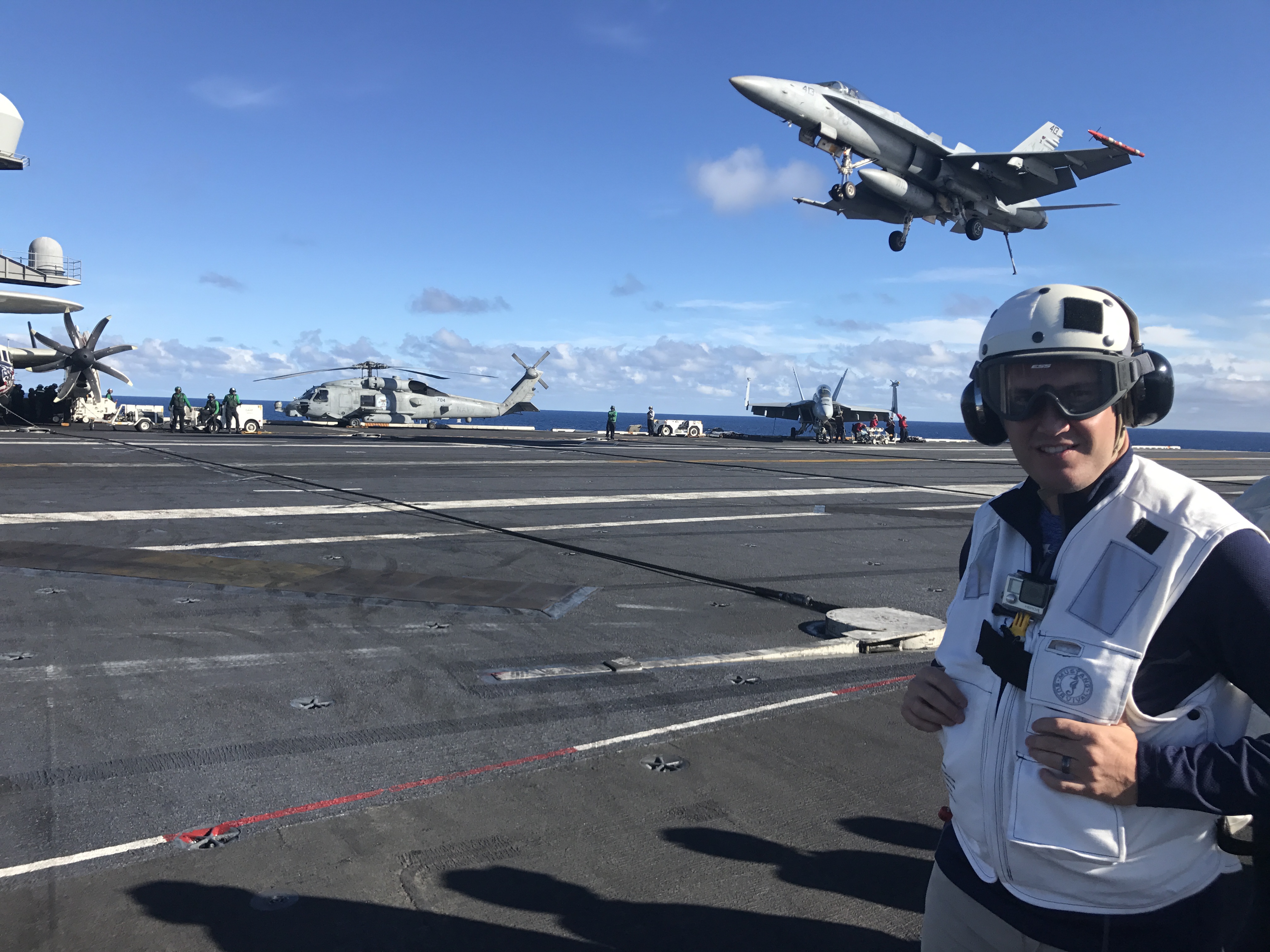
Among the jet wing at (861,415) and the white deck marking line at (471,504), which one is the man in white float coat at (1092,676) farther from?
the jet wing at (861,415)

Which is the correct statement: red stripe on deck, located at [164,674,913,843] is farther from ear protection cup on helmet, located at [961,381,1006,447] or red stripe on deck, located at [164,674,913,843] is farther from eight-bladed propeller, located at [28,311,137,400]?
eight-bladed propeller, located at [28,311,137,400]

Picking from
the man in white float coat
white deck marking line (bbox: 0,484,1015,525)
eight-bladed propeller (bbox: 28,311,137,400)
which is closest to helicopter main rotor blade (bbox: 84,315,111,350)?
eight-bladed propeller (bbox: 28,311,137,400)

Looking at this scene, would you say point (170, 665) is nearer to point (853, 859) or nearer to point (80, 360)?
point (853, 859)

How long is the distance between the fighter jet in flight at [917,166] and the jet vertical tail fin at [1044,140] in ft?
0.24

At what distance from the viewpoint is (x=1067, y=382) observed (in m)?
2.00

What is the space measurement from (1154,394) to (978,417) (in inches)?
18.5

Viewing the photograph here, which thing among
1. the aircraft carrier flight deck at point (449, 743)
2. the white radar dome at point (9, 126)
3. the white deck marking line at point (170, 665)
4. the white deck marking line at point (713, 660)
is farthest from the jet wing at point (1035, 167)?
the white radar dome at point (9, 126)

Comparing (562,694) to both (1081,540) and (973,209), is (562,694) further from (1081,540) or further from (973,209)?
(973,209)

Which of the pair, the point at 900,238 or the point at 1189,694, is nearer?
the point at 1189,694

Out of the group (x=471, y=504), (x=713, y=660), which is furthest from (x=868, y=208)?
(x=713, y=660)

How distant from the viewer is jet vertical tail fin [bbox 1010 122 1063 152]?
118 ft

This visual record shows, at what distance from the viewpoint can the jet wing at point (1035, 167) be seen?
31406 mm

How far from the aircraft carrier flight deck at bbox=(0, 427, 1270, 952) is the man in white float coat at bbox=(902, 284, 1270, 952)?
63.2 inches

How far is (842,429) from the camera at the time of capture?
178 feet
